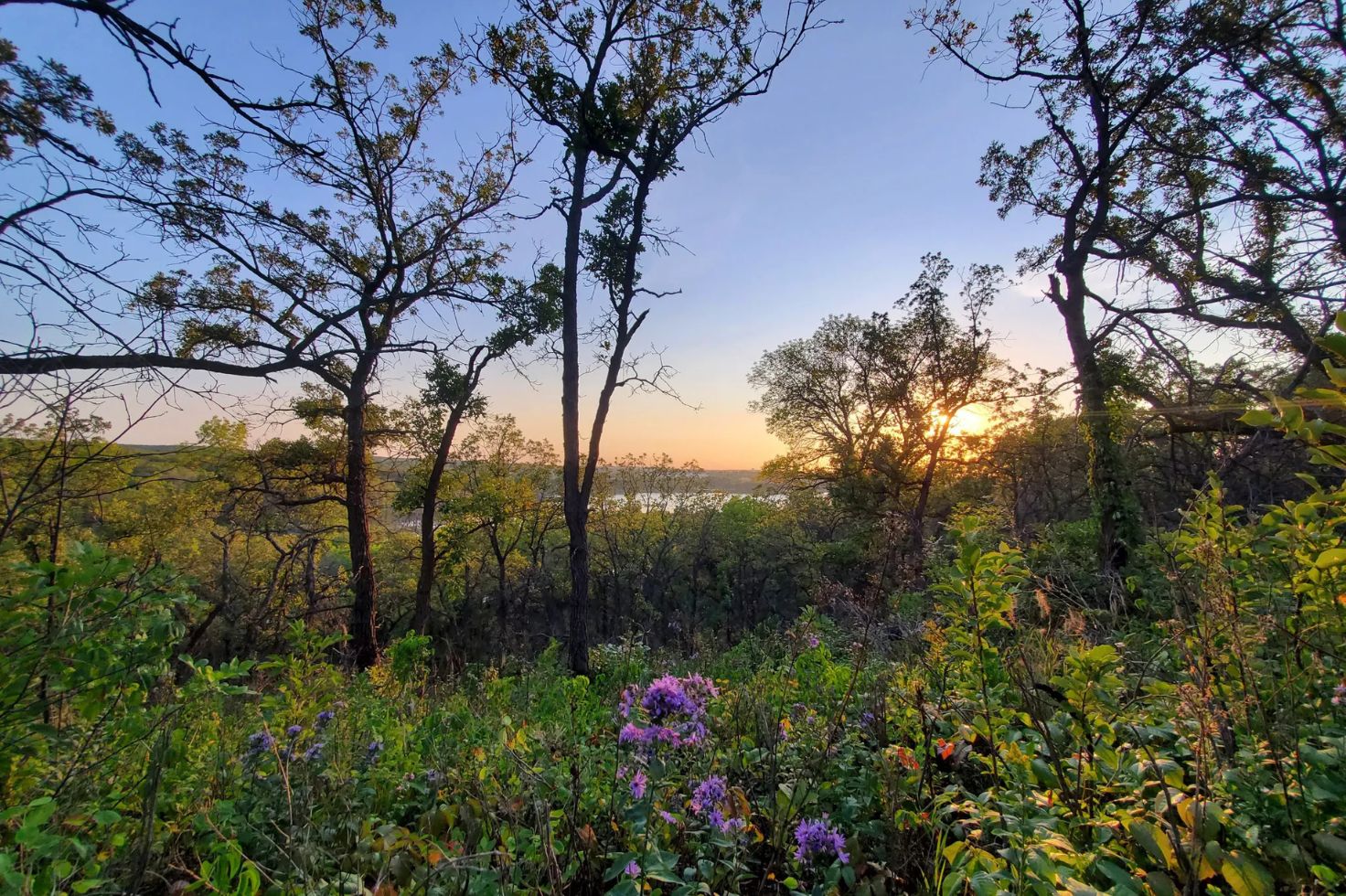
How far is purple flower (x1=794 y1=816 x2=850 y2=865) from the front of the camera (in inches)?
63.9

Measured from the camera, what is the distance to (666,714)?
6.40 feet

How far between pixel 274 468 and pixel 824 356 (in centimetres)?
1801

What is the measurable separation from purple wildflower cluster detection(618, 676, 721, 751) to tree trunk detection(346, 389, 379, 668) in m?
9.45

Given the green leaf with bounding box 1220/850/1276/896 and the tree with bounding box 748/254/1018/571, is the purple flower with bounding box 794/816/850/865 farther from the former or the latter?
the tree with bounding box 748/254/1018/571

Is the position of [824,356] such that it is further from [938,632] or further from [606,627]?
[938,632]

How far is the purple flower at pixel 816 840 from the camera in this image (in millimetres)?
1623

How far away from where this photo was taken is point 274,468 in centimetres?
1122

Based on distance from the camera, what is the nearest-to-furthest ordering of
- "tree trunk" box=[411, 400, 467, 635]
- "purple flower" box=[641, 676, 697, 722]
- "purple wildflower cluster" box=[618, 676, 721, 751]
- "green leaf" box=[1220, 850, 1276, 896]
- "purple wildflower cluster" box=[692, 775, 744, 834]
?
"green leaf" box=[1220, 850, 1276, 896] → "purple wildflower cluster" box=[692, 775, 744, 834] → "purple wildflower cluster" box=[618, 676, 721, 751] → "purple flower" box=[641, 676, 697, 722] → "tree trunk" box=[411, 400, 467, 635]

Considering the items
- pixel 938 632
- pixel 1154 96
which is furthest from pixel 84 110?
pixel 1154 96

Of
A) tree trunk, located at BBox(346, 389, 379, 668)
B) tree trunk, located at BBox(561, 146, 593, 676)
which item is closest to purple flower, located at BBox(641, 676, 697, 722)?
tree trunk, located at BBox(561, 146, 593, 676)

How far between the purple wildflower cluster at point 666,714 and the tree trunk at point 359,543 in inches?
372

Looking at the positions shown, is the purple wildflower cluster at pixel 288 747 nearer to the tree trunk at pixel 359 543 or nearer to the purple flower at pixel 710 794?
the purple flower at pixel 710 794

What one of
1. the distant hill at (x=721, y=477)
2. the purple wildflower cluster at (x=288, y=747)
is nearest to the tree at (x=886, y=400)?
the distant hill at (x=721, y=477)

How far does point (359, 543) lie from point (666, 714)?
10082 mm
